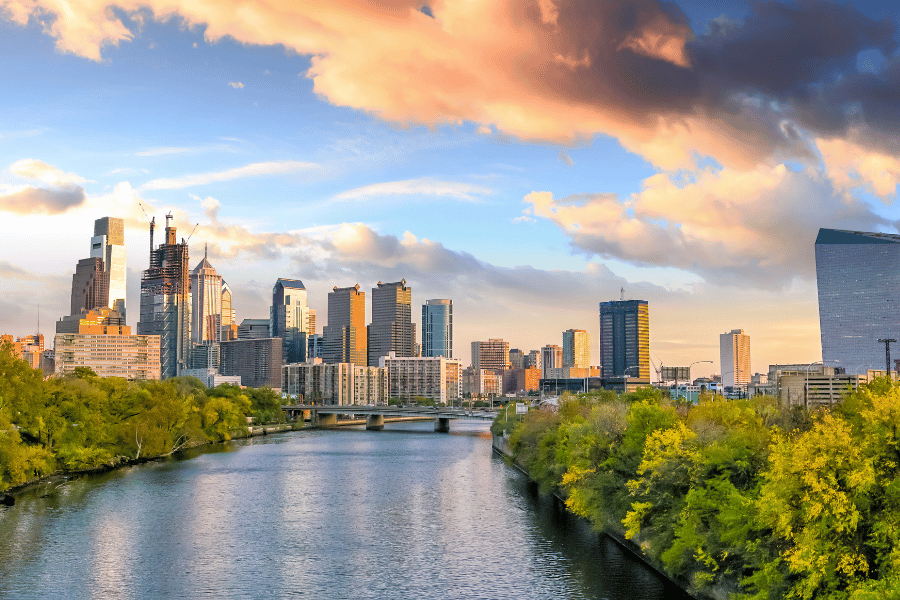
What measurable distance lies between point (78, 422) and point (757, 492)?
81.9 metres

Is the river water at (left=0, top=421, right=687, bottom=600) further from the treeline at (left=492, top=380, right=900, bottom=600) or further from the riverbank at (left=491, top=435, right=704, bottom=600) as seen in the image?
the treeline at (left=492, top=380, right=900, bottom=600)

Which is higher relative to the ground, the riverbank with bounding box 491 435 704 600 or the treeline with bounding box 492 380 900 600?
the treeline with bounding box 492 380 900 600

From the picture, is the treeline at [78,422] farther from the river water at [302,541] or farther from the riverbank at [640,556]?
the riverbank at [640,556]

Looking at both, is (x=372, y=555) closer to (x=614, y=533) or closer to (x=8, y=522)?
(x=614, y=533)

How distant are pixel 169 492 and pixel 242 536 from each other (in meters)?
25.2

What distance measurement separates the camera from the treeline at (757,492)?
31734mm

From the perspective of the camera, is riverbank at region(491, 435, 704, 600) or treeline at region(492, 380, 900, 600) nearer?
treeline at region(492, 380, 900, 600)

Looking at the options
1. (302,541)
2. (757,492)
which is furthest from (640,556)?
(302,541)

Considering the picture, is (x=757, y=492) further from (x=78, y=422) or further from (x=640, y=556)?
(x=78, y=422)

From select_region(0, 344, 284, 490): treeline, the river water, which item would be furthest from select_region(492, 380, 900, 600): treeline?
select_region(0, 344, 284, 490): treeline

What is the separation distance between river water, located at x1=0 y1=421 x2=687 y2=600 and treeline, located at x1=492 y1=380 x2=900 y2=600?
3.98 m

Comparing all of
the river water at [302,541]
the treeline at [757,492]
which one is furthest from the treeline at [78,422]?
the treeline at [757,492]

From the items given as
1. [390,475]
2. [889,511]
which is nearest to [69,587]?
[889,511]

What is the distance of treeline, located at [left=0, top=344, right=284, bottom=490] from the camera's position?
273ft
